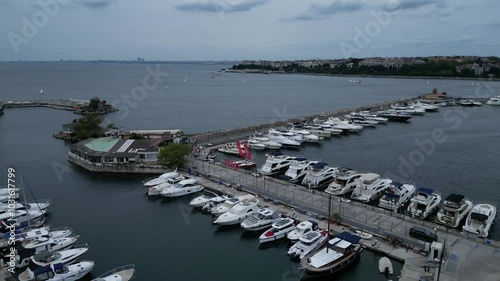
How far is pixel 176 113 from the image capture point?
79.7 m

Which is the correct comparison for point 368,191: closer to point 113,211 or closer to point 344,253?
point 344,253

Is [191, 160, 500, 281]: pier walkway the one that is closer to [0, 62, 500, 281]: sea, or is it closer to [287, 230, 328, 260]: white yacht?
[0, 62, 500, 281]: sea

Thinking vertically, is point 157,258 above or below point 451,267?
below

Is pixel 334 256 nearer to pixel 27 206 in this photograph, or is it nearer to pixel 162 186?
pixel 162 186

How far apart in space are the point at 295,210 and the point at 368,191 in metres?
6.58

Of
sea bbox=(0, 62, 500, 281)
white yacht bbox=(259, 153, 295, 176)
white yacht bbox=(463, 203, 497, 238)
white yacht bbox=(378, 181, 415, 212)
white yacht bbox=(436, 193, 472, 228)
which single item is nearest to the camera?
sea bbox=(0, 62, 500, 281)

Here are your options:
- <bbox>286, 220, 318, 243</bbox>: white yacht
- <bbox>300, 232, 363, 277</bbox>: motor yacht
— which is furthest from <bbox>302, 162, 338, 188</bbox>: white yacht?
<bbox>300, 232, 363, 277</bbox>: motor yacht

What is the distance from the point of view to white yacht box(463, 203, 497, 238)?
837 inches

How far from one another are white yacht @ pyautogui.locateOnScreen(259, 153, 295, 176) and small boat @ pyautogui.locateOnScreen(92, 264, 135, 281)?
1715 centimetres

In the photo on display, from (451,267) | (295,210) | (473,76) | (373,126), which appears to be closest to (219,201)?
(295,210)

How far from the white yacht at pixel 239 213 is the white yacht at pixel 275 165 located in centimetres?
910

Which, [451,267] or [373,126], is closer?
[451,267]

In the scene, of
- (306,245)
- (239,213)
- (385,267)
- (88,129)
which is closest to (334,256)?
(306,245)

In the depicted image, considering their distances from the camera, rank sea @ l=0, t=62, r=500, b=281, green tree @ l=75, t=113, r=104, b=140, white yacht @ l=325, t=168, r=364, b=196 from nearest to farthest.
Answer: sea @ l=0, t=62, r=500, b=281 → white yacht @ l=325, t=168, r=364, b=196 → green tree @ l=75, t=113, r=104, b=140
